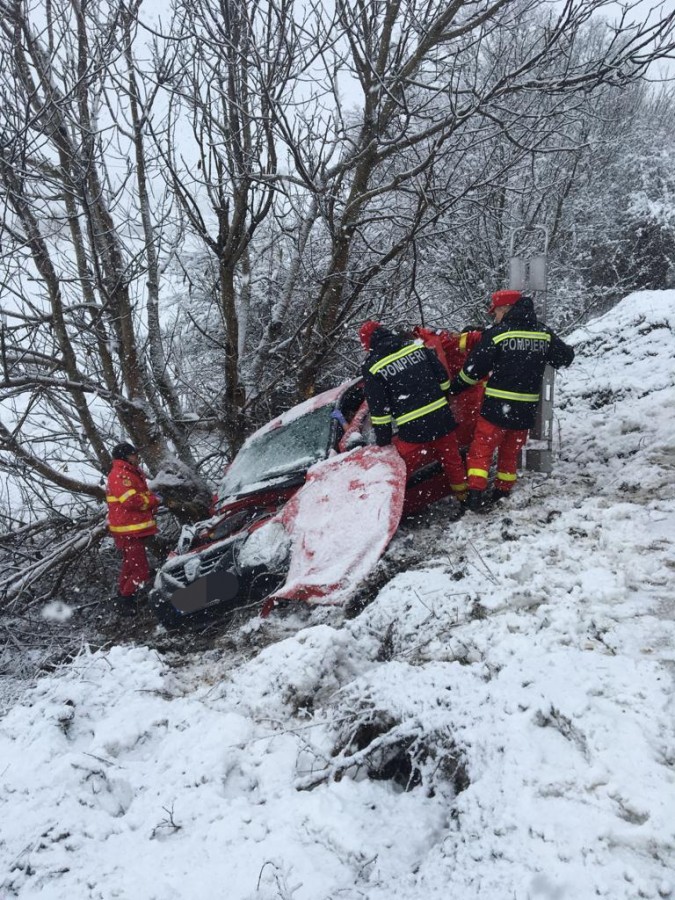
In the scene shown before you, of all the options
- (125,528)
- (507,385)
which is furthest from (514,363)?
(125,528)

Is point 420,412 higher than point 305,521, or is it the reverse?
point 420,412

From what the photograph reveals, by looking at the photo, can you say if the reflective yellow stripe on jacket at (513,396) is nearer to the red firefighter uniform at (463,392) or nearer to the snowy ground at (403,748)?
the red firefighter uniform at (463,392)

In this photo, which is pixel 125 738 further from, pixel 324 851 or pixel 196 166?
pixel 196 166

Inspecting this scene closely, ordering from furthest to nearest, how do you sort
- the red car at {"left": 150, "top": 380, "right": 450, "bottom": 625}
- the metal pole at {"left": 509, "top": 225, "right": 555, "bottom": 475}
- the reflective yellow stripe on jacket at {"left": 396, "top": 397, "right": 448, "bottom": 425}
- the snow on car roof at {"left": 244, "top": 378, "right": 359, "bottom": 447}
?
the snow on car roof at {"left": 244, "top": 378, "right": 359, "bottom": 447}, the metal pole at {"left": 509, "top": 225, "right": 555, "bottom": 475}, the reflective yellow stripe on jacket at {"left": 396, "top": 397, "right": 448, "bottom": 425}, the red car at {"left": 150, "top": 380, "right": 450, "bottom": 625}

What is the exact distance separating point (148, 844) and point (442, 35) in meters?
7.15

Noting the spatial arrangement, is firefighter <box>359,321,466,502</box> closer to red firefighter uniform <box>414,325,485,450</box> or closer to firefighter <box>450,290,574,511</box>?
firefighter <box>450,290,574,511</box>

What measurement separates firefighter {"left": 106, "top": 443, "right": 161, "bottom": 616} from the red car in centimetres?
107

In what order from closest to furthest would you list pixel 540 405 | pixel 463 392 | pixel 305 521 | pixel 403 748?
pixel 403 748
pixel 305 521
pixel 540 405
pixel 463 392

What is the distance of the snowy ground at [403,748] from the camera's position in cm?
165

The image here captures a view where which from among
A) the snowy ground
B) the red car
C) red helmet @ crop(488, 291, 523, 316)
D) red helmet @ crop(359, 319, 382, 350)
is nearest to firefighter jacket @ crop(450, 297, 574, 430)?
red helmet @ crop(488, 291, 523, 316)

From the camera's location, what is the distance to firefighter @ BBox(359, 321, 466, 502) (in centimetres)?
430

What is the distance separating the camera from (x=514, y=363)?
4.31m

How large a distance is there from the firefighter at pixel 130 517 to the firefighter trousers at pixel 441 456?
2922 mm

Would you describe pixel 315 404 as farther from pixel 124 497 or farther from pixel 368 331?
pixel 124 497
